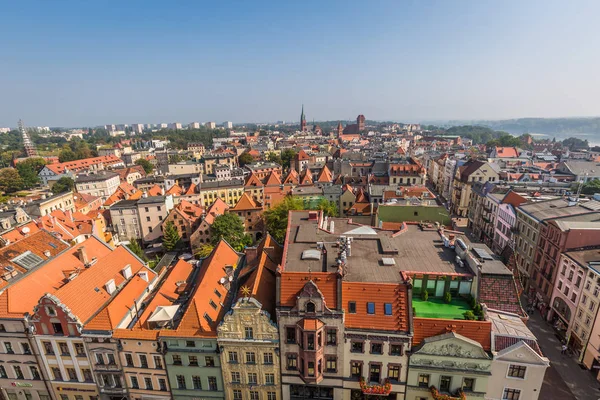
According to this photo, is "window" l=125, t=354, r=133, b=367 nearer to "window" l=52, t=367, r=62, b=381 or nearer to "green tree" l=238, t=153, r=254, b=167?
"window" l=52, t=367, r=62, b=381

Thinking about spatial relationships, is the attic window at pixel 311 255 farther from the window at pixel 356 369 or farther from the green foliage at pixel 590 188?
the green foliage at pixel 590 188

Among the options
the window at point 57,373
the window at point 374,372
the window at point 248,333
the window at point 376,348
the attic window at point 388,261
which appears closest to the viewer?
the window at point 376,348

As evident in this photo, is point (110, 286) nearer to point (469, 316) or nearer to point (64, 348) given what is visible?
point (64, 348)

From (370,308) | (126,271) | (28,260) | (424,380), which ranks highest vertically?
(370,308)

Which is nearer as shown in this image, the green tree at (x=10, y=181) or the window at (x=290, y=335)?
the window at (x=290, y=335)

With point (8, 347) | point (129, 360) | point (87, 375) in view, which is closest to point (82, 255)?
point (8, 347)

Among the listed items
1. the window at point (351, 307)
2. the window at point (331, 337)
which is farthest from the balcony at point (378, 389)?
the window at point (351, 307)
